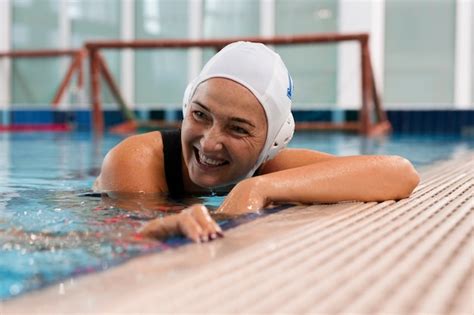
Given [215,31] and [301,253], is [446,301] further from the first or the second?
[215,31]

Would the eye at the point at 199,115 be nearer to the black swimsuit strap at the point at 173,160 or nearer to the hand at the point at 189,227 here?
the black swimsuit strap at the point at 173,160

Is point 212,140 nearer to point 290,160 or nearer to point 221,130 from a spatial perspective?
point 221,130

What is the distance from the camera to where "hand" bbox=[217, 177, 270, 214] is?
2762 millimetres

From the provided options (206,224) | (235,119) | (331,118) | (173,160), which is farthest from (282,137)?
(331,118)

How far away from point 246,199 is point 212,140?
0.26 meters

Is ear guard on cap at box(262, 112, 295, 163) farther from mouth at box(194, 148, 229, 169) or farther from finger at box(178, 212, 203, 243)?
finger at box(178, 212, 203, 243)

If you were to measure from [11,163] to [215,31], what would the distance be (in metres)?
10.1

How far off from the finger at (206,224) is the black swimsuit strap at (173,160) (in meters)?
1.09

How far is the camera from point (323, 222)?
2438mm

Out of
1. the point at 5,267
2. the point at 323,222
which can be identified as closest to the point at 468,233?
the point at 323,222

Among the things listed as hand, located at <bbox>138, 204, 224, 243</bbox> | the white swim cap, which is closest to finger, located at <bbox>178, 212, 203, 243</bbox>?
hand, located at <bbox>138, 204, 224, 243</bbox>

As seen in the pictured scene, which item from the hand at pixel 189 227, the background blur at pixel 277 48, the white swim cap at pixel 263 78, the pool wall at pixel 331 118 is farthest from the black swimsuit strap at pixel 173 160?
the background blur at pixel 277 48

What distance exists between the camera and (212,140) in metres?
2.75

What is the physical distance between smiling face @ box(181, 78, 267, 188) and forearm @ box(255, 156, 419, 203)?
139 millimetres
